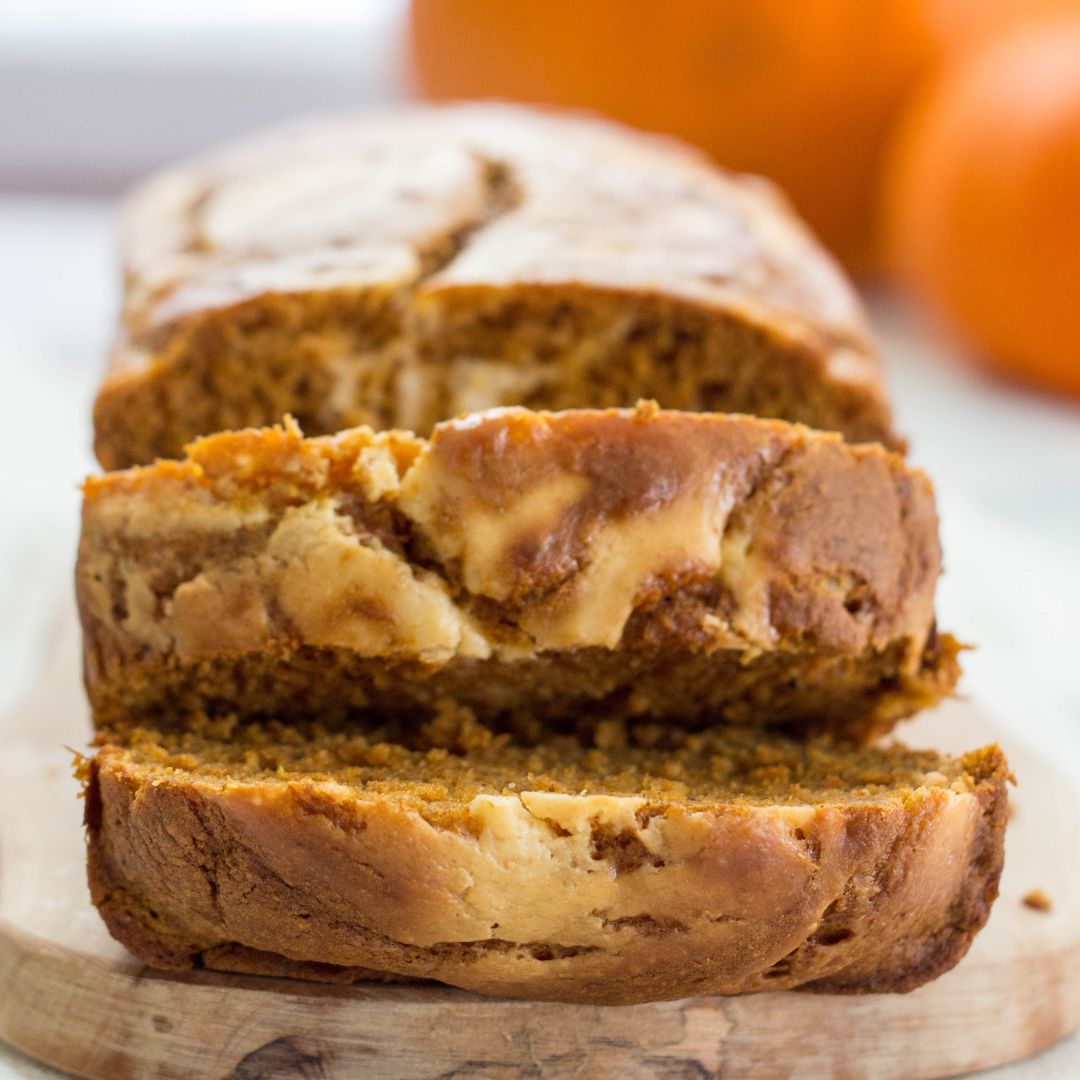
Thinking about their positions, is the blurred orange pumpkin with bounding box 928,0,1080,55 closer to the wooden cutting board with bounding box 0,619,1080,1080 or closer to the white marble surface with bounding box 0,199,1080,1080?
the white marble surface with bounding box 0,199,1080,1080

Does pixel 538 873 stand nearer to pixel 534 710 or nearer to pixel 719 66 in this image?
pixel 534 710

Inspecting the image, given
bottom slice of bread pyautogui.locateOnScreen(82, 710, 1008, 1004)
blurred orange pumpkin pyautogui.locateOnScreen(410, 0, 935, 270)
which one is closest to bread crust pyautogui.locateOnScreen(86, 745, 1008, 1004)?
bottom slice of bread pyautogui.locateOnScreen(82, 710, 1008, 1004)

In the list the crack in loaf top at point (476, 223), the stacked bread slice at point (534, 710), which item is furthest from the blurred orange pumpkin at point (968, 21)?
the stacked bread slice at point (534, 710)

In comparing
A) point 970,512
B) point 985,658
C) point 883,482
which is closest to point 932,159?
point 970,512

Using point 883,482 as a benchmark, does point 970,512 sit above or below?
below

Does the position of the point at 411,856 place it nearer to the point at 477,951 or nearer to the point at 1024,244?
the point at 477,951

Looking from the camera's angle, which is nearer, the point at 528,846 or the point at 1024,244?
the point at 528,846

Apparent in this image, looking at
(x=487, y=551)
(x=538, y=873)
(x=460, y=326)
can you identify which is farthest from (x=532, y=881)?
(x=460, y=326)
